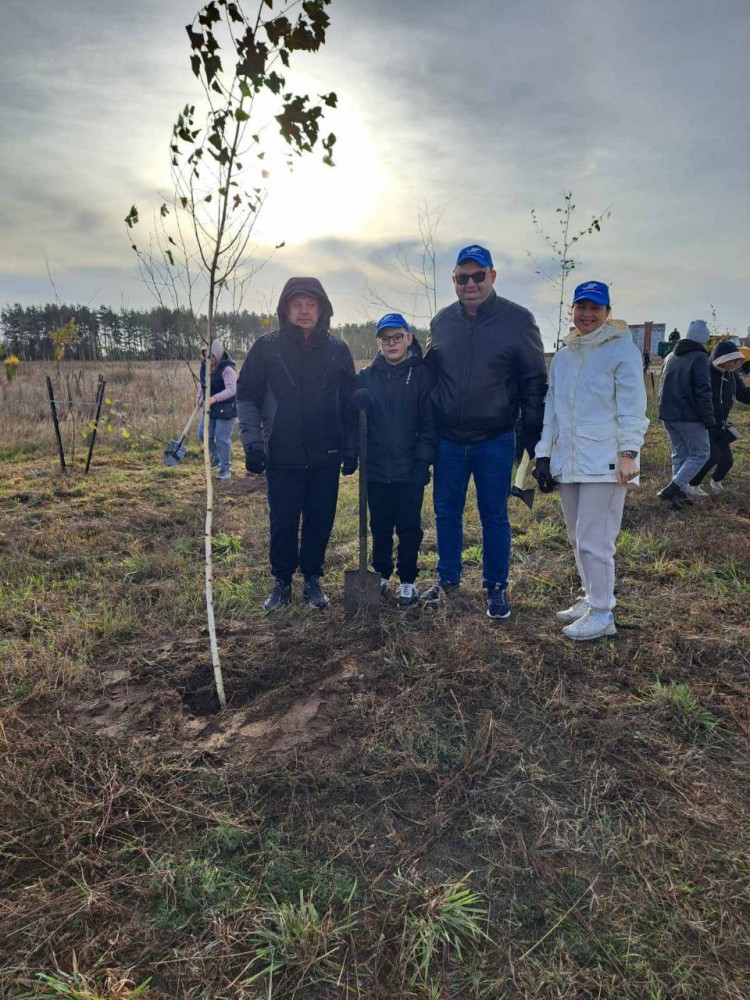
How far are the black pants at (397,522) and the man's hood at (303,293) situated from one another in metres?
1.10

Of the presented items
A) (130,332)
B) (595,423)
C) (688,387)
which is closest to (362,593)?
A: (595,423)

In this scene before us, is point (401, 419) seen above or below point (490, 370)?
below

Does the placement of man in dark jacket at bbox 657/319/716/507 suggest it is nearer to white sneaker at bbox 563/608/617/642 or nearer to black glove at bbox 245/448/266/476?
white sneaker at bbox 563/608/617/642

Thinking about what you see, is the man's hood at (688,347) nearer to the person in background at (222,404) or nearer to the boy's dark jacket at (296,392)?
the boy's dark jacket at (296,392)

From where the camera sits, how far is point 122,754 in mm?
2371

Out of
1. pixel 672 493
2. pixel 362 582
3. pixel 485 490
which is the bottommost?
pixel 362 582

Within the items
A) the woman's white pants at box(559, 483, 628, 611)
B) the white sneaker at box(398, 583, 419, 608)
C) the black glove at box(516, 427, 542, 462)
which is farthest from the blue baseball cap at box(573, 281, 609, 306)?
the white sneaker at box(398, 583, 419, 608)

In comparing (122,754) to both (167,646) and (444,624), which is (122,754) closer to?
(167,646)

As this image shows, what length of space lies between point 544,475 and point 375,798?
2.03 meters

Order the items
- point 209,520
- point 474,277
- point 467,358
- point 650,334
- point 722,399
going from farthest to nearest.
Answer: point 650,334 → point 722,399 → point 467,358 → point 474,277 → point 209,520

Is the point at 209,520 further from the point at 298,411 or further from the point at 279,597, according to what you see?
the point at 279,597

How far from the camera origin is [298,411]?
353 cm

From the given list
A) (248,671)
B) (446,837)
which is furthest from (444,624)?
(446,837)

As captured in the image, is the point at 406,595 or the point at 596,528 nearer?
the point at 596,528
